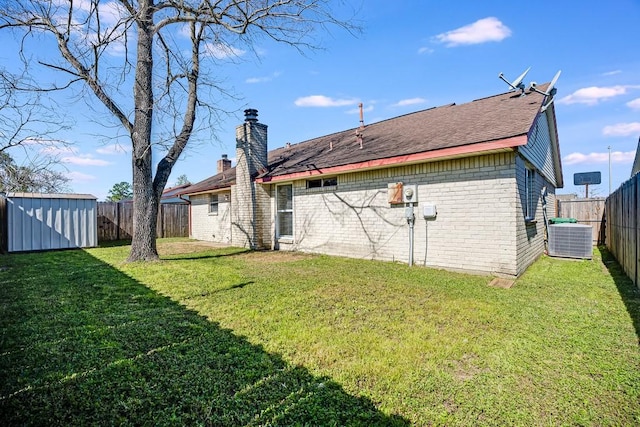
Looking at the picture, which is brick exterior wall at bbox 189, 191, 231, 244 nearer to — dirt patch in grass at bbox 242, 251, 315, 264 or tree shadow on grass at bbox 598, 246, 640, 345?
dirt patch in grass at bbox 242, 251, 315, 264

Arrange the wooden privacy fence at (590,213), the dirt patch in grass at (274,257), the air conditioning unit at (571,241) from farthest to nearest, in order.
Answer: the wooden privacy fence at (590,213) < the dirt patch in grass at (274,257) < the air conditioning unit at (571,241)

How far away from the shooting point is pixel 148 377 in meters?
2.50

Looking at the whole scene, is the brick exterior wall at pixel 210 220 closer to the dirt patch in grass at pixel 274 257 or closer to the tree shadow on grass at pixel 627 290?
the dirt patch in grass at pixel 274 257

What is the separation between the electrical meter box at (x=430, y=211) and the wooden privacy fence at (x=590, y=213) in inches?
365

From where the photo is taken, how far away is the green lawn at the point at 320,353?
212 cm

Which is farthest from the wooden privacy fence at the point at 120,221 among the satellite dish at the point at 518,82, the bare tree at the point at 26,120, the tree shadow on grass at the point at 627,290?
the tree shadow on grass at the point at 627,290

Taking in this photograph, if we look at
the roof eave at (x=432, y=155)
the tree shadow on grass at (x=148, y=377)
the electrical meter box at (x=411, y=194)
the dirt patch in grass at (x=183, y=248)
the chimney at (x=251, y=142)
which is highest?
the chimney at (x=251, y=142)

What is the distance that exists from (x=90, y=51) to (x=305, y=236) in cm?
734

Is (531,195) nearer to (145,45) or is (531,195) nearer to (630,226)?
(630,226)

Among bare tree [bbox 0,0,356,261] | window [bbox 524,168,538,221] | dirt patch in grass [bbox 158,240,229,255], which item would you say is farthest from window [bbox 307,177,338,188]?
window [bbox 524,168,538,221]

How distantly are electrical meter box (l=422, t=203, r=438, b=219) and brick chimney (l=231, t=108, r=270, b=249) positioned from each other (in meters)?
5.82

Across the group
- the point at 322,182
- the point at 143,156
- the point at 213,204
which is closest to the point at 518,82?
the point at 322,182

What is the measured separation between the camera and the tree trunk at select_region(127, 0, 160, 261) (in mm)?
8039

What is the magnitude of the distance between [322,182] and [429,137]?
10.9ft
